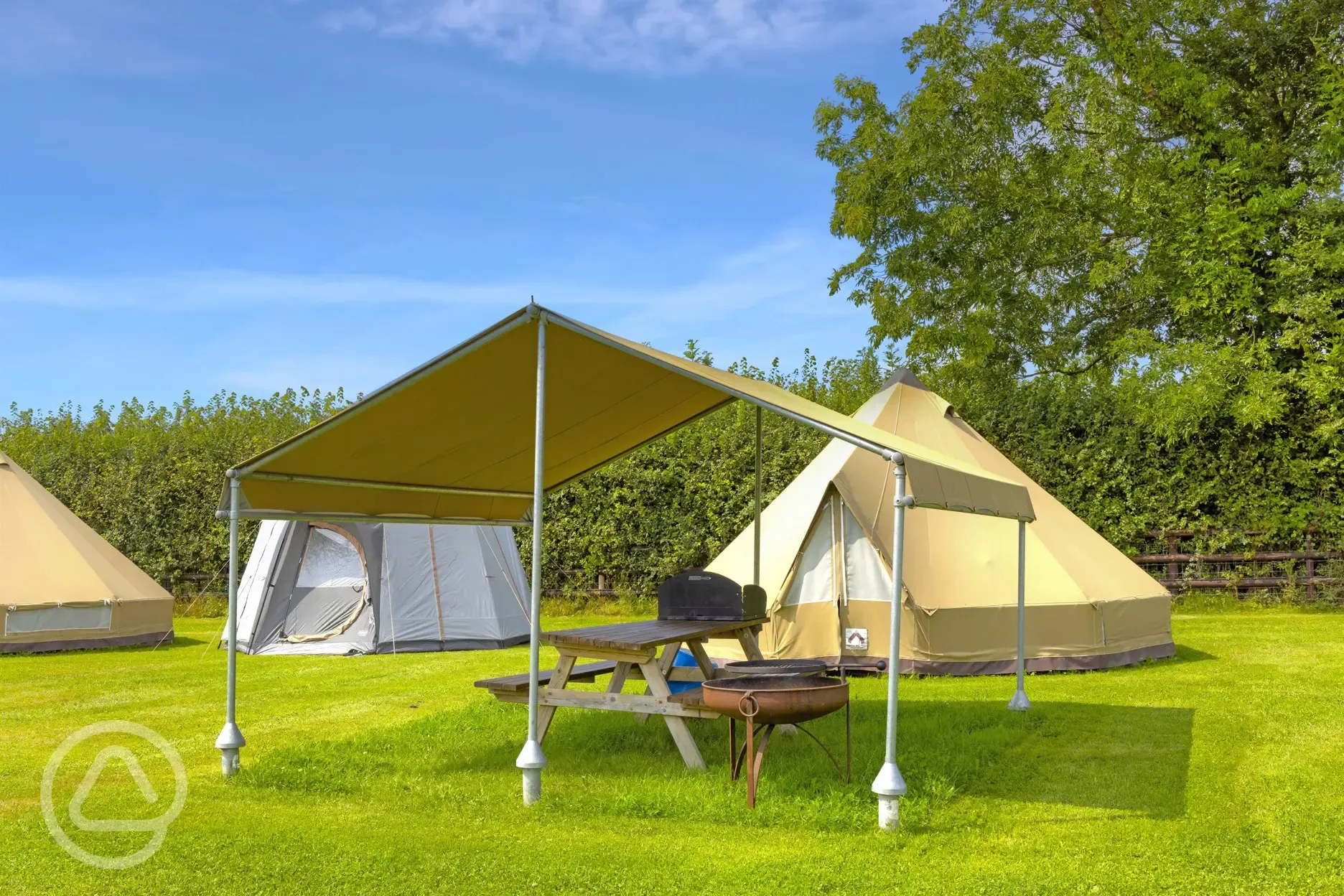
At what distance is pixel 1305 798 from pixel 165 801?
5481mm

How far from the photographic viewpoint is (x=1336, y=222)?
15.3 metres

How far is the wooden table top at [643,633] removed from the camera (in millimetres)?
6086

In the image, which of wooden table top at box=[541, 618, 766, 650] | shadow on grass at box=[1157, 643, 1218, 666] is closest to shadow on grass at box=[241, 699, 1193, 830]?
wooden table top at box=[541, 618, 766, 650]

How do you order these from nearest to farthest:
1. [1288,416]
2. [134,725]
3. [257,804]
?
[257,804]
[134,725]
[1288,416]

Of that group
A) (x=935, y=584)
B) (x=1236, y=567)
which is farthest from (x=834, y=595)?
(x=1236, y=567)

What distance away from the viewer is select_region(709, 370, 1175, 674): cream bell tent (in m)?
9.83

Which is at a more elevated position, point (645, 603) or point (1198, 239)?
point (1198, 239)

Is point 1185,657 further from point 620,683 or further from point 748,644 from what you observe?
point 620,683

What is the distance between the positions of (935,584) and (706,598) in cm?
321

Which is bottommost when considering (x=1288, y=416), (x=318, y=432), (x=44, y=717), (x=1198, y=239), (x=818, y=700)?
(x=44, y=717)

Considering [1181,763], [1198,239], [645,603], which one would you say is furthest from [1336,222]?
[1181,763]

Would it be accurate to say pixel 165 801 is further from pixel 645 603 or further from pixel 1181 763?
pixel 645 603
